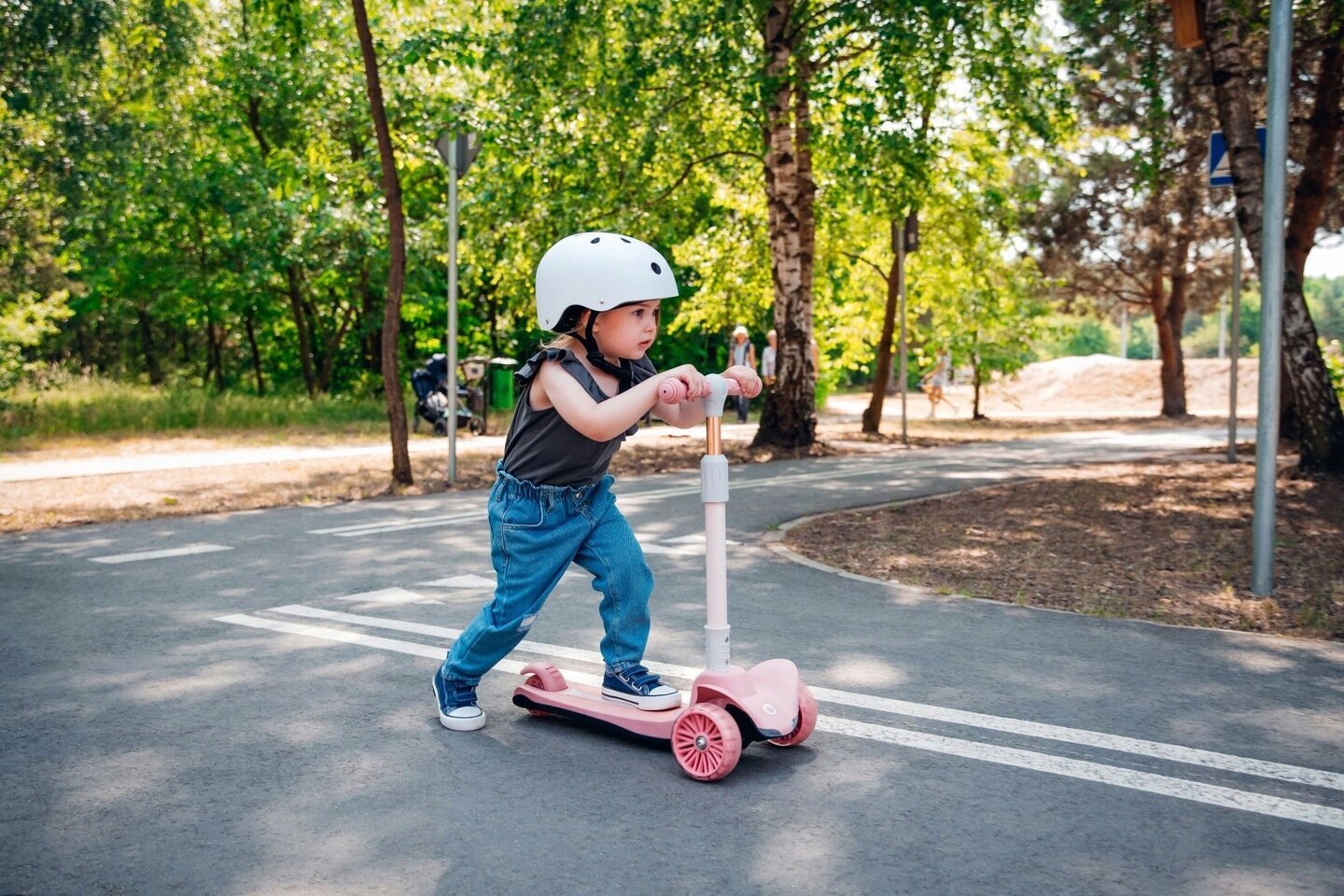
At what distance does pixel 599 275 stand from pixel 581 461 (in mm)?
656

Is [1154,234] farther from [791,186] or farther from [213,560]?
[213,560]

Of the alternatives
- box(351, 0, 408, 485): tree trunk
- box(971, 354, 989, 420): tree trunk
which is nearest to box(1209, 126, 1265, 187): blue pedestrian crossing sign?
box(351, 0, 408, 485): tree trunk

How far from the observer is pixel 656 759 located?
13.4 feet

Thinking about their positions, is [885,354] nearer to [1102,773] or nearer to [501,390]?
[501,390]

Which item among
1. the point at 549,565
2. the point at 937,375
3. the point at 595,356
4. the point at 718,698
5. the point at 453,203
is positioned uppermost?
the point at 453,203

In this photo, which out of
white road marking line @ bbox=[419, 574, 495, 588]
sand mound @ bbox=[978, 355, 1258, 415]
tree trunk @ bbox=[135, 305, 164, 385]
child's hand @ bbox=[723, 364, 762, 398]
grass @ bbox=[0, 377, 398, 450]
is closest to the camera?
child's hand @ bbox=[723, 364, 762, 398]

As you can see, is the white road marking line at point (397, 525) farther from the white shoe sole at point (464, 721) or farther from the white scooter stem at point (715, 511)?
the white scooter stem at point (715, 511)

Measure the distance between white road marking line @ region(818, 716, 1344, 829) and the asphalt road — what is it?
0.01 metres

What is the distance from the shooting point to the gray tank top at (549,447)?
416 centimetres

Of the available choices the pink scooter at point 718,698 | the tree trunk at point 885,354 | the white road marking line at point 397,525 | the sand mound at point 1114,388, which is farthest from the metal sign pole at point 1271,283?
the sand mound at point 1114,388

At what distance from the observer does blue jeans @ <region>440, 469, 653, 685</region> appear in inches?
166

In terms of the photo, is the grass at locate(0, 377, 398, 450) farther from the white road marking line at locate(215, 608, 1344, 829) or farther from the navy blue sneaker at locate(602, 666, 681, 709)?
the white road marking line at locate(215, 608, 1344, 829)

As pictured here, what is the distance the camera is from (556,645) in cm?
565

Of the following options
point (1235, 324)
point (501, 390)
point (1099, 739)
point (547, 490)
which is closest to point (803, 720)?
point (1099, 739)
